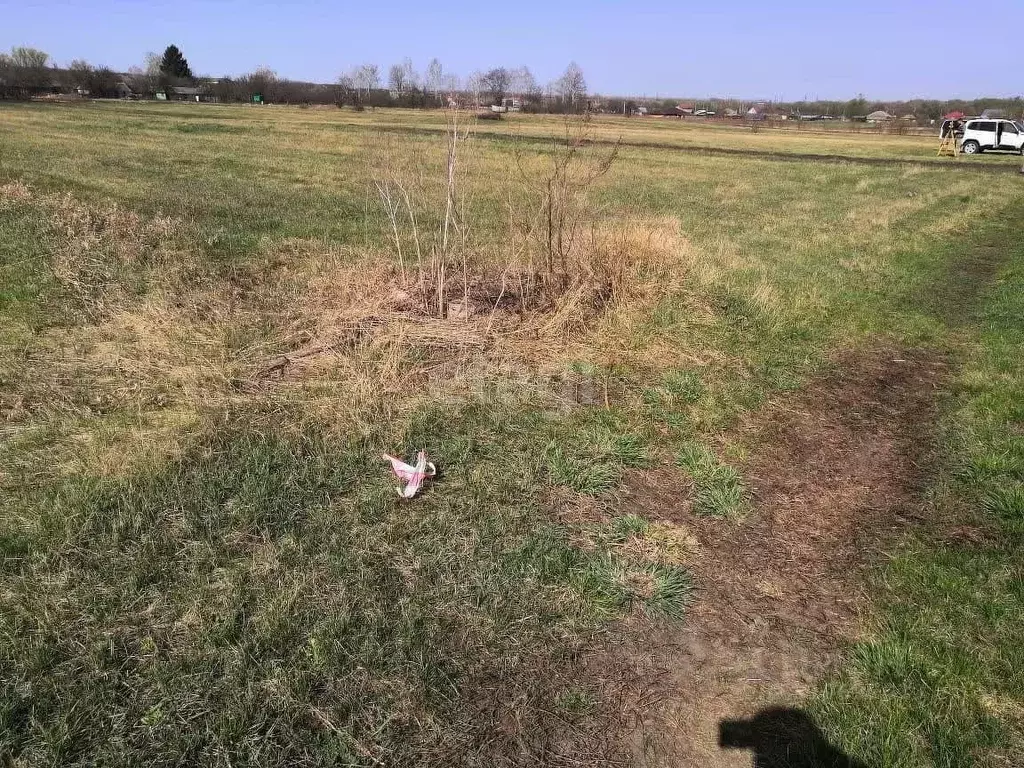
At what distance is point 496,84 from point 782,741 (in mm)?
6986

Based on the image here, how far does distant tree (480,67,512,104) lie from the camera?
719cm

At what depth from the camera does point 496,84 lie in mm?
7492

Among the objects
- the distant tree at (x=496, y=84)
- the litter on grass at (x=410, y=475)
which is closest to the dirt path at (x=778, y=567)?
the litter on grass at (x=410, y=475)

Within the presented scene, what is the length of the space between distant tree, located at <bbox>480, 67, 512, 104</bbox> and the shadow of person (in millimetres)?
6482

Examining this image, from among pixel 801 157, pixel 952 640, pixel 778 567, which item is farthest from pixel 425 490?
pixel 801 157

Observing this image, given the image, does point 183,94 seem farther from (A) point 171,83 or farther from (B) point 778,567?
(B) point 778,567

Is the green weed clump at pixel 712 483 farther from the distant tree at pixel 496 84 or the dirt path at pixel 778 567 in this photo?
the distant tree at pixel 496 84

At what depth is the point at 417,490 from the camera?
383 cm

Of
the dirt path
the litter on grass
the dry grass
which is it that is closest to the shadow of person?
the dirt path

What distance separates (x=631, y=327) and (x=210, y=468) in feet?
14.3

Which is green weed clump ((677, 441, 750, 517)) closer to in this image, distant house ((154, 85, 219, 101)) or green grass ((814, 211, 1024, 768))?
green grass ((814, 211, 1024, 768))

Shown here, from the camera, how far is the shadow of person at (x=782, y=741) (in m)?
2.44

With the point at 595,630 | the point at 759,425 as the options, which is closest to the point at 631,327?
the point at 759,425

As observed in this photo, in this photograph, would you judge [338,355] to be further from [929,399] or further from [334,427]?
[929,399]
